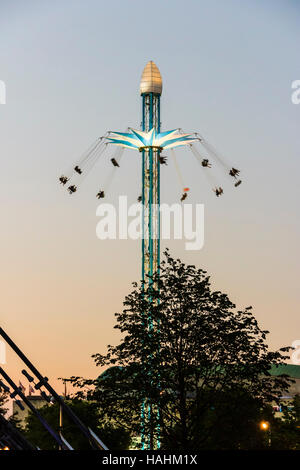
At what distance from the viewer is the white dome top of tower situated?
309 feet

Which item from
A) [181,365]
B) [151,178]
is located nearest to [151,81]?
[151,178]

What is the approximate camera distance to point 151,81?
310ft

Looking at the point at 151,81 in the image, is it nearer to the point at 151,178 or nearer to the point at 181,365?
the point at 151,178

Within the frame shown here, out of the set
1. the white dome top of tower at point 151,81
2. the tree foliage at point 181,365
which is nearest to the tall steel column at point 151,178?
the white dome top of tower at point 151,81

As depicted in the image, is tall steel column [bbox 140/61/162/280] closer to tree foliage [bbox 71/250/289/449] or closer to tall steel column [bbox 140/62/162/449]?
tall steel column [bbox 140/62/162/449]

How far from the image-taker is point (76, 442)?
109 m

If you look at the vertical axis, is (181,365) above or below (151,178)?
below

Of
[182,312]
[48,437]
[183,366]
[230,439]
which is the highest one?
[48,437]
